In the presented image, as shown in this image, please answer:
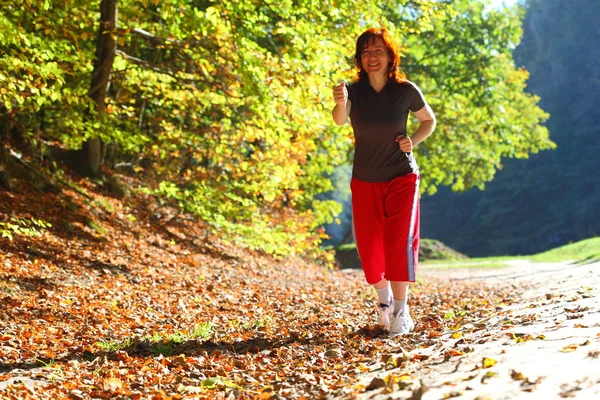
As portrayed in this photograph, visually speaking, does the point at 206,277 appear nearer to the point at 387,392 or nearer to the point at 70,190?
the point at 70,190

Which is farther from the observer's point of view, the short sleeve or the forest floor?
the short sleeve

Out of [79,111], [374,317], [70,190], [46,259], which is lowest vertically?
[374,317]

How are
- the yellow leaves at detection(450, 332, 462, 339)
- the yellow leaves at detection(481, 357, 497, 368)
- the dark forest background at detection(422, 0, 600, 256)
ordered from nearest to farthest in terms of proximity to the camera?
the yellow leaves at detection(481, 357, 497, 368) → the yellow leaves at detection(450, 332, 462, 339) → the dark forest background at detection(422, 0, 600, 256)

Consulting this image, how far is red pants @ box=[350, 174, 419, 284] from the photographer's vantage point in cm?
493

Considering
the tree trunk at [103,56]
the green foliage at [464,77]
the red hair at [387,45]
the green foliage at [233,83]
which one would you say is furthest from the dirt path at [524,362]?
the green foliage at [464,77]

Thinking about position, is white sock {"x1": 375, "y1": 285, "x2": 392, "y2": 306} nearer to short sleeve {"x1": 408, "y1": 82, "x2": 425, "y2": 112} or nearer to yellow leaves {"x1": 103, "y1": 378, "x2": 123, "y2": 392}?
short sleeve {"x1": 408, "y1": 82, "x2": 425, "y2": 112}

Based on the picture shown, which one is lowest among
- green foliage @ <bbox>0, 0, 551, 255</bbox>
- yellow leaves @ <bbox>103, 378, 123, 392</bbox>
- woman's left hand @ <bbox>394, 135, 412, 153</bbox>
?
yellow leaves @ <bbox>103, 378, 123, 392</bbox>

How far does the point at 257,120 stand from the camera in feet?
33.6

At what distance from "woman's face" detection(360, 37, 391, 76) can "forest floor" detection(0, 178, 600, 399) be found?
206 centimetres

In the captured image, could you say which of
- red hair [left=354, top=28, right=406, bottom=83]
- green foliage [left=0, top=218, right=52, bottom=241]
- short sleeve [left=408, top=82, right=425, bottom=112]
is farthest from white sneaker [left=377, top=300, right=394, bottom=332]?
green foliage [left=0, top=218, right=52, bottom=241]

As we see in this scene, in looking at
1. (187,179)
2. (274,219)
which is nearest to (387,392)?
(187,179)

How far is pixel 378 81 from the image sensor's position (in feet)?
16.5

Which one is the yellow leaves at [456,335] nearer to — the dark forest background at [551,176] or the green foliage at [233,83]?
the green foliage at [233,83]

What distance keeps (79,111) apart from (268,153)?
4.26 metres
